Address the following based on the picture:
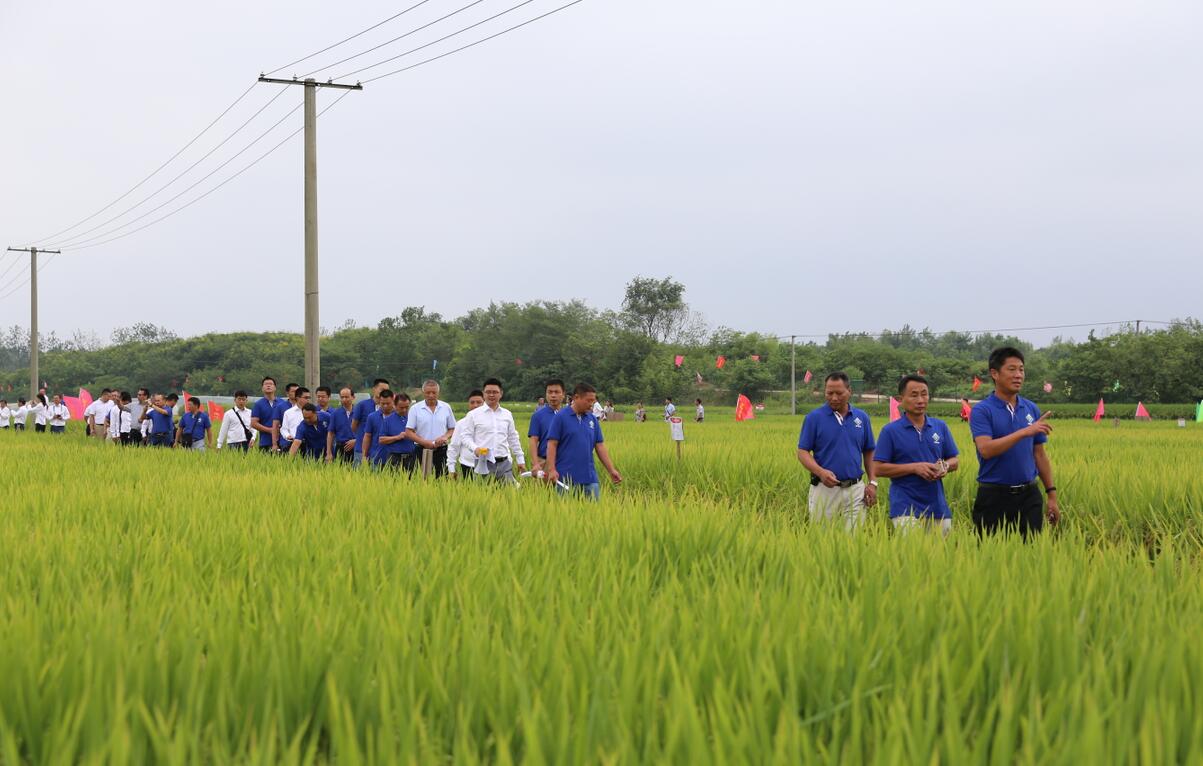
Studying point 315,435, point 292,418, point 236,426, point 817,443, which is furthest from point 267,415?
point 817,443

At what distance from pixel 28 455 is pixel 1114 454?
48.1 feet

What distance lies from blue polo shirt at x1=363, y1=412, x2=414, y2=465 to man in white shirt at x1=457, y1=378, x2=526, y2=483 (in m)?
1.39

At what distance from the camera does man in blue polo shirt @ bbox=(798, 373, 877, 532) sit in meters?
6.96

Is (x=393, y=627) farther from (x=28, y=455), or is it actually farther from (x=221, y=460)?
(x=28, y=455)

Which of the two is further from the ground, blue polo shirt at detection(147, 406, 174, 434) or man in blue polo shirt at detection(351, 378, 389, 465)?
man in blue polo shirt at detection(351, 378, 389, 465)

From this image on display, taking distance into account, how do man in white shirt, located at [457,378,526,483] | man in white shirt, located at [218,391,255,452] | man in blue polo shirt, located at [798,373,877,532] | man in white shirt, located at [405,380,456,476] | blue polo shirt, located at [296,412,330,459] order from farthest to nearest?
man in white shirt, located at [218,391,255,452], blue polo shirt, located at [296,412,330,459], man in white shirt, located at [405,380,456,476], man in white shirt, located at [457,378,526,483], man in blue polo shirt, located at [798,373,877,532]

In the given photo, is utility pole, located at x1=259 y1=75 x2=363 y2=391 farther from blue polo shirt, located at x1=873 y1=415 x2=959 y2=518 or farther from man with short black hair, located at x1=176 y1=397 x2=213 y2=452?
blue polo shirt, located at x1=873 y1=415 x2=959 y2=518

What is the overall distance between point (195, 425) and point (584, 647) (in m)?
15.4

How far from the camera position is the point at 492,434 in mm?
9641

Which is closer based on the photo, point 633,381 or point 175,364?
point 633,381

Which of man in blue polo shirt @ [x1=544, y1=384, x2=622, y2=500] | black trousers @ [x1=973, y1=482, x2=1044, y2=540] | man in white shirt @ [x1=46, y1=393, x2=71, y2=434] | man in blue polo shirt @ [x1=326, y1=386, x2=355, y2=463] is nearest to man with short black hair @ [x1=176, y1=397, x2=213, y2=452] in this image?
man in blue polo shirt @ [x1=326, y1=386, x2=355, y2=463]

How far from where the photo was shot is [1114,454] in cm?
1429

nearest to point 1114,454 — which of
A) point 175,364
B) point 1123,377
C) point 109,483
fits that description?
point 109,483

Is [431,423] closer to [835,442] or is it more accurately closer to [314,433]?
[314,433]
